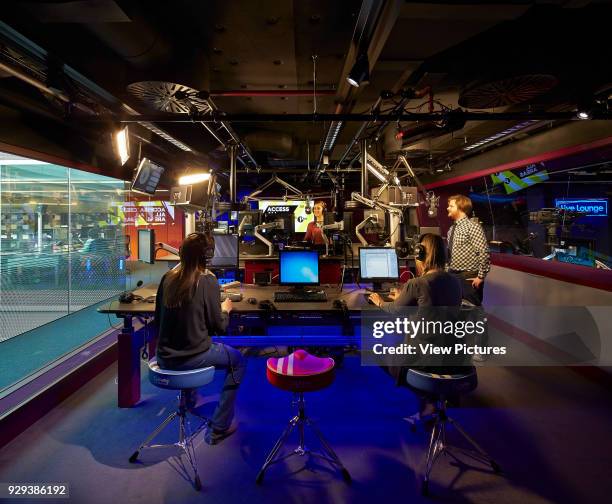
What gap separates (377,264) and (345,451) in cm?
177

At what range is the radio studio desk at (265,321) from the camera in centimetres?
283

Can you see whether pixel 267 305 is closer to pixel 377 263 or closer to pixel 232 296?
pixel 232 296

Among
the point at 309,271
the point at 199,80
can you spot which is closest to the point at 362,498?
the point at 309,271

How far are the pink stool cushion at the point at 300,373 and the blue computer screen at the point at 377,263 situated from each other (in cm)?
140

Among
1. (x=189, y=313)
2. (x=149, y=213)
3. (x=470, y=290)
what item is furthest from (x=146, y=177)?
(x=149, y=213)

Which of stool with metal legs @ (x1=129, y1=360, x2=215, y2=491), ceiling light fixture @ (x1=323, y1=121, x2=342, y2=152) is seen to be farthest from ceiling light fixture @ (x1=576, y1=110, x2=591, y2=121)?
stool with metal legs @ (x1=129, y1=360, x2=215, y2=491)

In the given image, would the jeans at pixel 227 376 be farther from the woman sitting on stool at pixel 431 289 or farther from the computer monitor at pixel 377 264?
the computer monitor at pixel 377 264

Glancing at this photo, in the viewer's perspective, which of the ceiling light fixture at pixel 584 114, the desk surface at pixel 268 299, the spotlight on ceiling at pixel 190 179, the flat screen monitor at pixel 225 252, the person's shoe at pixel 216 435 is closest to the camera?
the person's shoe at pixel 216 435

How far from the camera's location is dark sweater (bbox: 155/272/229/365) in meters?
2.19

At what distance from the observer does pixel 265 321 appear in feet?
9.78

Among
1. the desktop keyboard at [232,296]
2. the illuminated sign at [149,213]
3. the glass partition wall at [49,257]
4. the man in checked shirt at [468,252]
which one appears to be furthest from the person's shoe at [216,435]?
the illuminated sign at [149,213]

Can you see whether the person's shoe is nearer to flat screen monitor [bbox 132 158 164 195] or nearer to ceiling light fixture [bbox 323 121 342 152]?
flat screen monitor [bbox 132 158 164 195]

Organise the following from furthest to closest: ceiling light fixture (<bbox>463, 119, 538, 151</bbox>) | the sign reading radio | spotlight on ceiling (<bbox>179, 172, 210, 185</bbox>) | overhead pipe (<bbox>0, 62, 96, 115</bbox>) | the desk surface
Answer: the sign reading radio
ceiling light fixture (<bbox>463, 119, 538, 151</bbox>)
spotlight on ceiling (<bbox>179, 172, 210, 185</bbox>)
the desk surface
overhead pipe (<bbox>0, 62, 96, 115</bbox>)

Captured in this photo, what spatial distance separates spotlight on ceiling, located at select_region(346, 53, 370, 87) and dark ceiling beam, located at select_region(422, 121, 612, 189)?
310 cm
